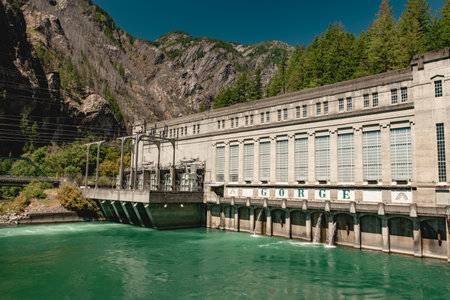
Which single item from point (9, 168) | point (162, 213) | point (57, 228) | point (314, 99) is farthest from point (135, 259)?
point (9, 168)

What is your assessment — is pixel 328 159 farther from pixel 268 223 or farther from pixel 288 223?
pixel 268 223

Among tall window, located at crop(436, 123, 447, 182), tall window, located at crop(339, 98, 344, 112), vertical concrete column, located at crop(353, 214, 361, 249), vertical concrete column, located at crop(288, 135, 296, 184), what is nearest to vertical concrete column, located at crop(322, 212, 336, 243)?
vertical concrete column, located at crop(353, 214, 361, 249)

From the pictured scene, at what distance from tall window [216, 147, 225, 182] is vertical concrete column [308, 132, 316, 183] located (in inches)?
657

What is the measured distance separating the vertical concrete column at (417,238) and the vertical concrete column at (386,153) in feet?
18.9

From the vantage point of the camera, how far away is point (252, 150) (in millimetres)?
52062

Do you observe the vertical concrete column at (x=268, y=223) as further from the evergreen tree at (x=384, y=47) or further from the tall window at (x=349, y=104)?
the evergreen tree at (x=384, y=47)

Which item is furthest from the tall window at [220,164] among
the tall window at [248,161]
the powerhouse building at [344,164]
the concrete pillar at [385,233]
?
the concrete pillar at [385,233]

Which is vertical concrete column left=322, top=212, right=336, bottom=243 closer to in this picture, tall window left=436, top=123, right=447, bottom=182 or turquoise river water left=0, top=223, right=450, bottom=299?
turquoise river water left=0, top=223, right=450, bottom=299

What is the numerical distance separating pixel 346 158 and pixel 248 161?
16.3 m

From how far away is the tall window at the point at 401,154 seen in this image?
35.5 metres

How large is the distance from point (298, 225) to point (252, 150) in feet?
47.9

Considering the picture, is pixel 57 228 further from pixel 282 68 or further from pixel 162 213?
pixel 282 68

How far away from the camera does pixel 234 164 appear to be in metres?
54.3

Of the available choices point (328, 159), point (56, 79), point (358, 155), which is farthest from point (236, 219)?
point (56, 79)
